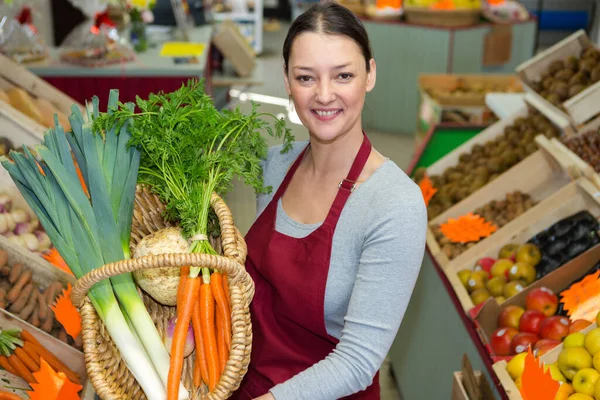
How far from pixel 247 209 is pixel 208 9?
11.2 feet

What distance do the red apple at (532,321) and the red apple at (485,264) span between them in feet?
1.34

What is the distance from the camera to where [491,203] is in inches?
122

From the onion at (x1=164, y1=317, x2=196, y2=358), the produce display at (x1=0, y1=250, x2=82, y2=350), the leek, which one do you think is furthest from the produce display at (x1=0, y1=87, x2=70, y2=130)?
the onion at (x1=164, y1=317, x2=196, y2=358)

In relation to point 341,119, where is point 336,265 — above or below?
below

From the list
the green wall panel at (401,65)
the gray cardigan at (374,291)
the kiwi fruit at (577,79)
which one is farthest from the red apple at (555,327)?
the green wall panel at (401,65)

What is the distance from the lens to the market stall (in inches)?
88.3

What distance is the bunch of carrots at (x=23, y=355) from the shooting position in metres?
1.81

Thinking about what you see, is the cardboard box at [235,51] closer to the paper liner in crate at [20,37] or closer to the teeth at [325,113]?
the paper liner in crate at [20,37]

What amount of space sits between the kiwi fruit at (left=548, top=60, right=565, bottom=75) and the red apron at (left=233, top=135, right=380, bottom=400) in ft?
7.01

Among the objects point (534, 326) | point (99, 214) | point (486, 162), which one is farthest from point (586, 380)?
point (486, 162)

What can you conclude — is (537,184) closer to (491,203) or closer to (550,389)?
(491,203)

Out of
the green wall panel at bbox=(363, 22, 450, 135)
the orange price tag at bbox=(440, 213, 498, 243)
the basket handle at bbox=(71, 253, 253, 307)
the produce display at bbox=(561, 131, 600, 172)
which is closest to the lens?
the basket handle at bbox=(71, 253, 253, 307)

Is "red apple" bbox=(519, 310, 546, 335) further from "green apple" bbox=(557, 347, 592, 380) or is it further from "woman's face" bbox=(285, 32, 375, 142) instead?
"woman's face" bbox=(285, 32, 375, 142)

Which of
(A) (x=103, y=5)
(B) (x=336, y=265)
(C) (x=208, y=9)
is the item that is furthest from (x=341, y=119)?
(C) (x=208, y=9)
